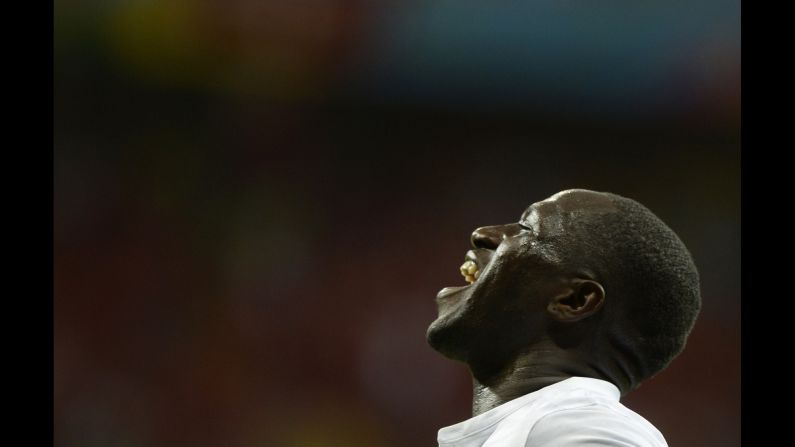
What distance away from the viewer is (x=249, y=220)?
4.55 m

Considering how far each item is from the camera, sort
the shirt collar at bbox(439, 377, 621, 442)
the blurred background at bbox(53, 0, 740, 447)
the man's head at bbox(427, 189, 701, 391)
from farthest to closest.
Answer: the blurred background at bbox(53, 0, 740, 447)
the man's head at bbox(427, 189, 701, 391)
the shirt collar at bbox(439, 377, 621, 442)

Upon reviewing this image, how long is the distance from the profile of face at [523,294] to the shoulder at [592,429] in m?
0.25

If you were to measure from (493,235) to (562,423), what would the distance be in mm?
482

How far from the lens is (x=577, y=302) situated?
1999 millimetres

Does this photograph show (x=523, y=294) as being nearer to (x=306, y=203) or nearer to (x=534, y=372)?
(x=534, y=372)

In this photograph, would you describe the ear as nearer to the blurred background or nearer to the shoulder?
the shoulder

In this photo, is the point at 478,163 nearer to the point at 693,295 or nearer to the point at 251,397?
the point at 251,397

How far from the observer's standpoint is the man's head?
6.58 ft

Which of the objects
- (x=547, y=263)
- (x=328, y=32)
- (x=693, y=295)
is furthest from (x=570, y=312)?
(x=328, y=32)

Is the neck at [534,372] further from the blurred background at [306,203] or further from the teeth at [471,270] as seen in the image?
the blurred background at [306,203]

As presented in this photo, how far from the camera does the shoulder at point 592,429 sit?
1.69 meters

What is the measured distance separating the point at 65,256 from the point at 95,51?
89 centimetres

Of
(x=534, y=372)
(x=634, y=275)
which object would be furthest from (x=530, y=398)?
(x=634, y=275)

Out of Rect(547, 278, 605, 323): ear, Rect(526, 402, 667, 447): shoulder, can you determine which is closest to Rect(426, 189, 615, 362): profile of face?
Rect(547, 278, 605, 323): ear
